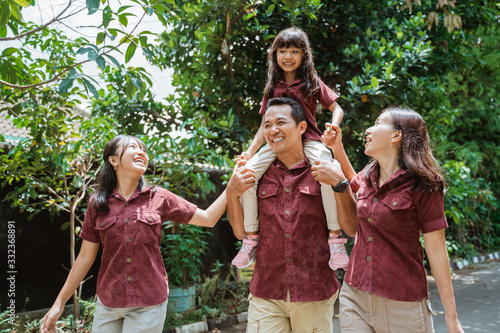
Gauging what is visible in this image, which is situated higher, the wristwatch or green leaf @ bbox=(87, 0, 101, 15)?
green leaf @ bbox=(87, 0, 101, 15)

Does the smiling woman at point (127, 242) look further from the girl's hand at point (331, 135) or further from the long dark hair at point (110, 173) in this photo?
the girl's hand at point (331, 135)

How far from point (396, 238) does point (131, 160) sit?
163 centimetres

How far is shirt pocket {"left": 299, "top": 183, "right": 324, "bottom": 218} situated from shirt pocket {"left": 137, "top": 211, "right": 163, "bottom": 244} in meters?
0.91

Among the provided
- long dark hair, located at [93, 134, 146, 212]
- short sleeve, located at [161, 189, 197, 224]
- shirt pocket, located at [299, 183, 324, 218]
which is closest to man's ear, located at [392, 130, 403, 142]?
shirt pocket, located at [299, 183, 324, 218]

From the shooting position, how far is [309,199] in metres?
2.48

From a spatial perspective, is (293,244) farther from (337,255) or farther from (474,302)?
(474,302)

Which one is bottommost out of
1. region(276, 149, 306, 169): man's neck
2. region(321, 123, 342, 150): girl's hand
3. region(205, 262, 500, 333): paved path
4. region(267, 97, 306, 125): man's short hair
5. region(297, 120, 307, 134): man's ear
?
region(205, 262, 500, 333): paved path

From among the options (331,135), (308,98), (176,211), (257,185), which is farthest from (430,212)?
(176,211)

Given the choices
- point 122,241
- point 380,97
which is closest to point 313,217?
point 122,241

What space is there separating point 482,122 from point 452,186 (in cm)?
659

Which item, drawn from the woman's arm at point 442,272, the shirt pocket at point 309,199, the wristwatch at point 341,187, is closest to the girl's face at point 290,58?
the shirt pocket at point 309,199

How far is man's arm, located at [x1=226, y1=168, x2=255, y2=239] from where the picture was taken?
8.10 ft

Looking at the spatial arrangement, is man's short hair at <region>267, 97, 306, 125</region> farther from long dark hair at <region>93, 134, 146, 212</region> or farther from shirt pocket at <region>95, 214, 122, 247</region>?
shirt pocket at <region>95, 214, 122, 247</region>

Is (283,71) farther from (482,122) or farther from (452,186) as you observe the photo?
(482,122)
